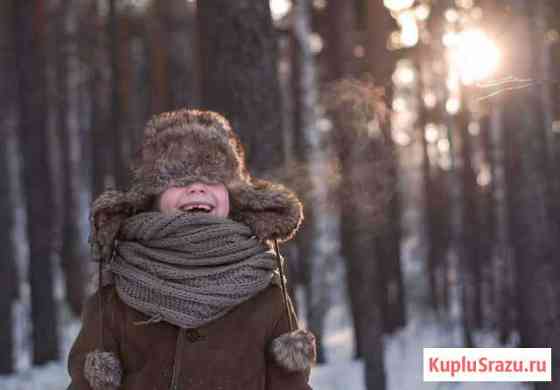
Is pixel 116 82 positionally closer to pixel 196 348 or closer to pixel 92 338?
pixel 92 338

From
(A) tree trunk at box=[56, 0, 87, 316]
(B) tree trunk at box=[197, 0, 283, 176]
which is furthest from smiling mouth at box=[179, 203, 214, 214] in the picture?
(A) tree trunk at box=[56, 0, 87, 316]

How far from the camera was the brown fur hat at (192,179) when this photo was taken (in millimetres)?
3246

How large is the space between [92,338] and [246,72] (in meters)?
2.33

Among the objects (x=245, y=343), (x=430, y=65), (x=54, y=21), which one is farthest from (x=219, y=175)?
(x=54, y=21)

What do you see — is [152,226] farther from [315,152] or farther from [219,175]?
[315,152]

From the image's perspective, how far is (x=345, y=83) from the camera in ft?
23.7

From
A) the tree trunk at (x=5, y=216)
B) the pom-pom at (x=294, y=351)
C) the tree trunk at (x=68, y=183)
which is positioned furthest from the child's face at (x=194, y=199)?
the tree trunk at (x=68, y=183)

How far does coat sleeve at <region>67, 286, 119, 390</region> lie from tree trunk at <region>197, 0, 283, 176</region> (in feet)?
6.67

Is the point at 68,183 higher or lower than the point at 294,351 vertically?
higher

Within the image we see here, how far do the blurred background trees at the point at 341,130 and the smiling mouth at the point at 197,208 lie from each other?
675 mm

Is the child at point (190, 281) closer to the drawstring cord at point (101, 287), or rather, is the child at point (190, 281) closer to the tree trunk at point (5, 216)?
the drawstring cord at point (101, 287)

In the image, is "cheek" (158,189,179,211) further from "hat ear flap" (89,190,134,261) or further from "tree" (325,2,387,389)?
"tree" (325,2,387,389)

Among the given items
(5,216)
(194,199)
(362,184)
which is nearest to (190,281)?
(194,199)

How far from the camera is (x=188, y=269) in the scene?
3037 mm
